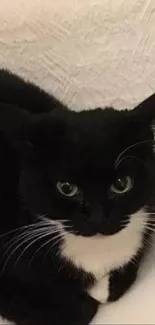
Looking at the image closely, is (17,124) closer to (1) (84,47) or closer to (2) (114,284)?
(2) (114,284)

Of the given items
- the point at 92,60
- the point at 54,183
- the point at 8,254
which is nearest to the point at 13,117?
the point at 54,183

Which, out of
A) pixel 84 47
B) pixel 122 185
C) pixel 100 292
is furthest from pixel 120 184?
pixel 84 47

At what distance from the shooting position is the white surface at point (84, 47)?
1452mm

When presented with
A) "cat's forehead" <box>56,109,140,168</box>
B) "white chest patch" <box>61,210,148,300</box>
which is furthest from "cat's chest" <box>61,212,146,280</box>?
"cat's forehead" <box>56,109,140,168</box>

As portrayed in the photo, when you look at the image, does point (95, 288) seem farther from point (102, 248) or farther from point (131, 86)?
point (131, 86)

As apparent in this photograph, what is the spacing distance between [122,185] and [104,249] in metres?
0.14

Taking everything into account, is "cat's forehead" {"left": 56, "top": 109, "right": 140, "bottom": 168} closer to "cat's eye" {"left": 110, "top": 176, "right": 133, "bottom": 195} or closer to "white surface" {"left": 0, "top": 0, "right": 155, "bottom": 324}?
"cat's eye" {"left": 110, "top": 176, "right": 133, "bottom": 195}

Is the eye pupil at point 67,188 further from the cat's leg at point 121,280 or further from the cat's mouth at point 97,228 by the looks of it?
the cat's leg at point 121,280

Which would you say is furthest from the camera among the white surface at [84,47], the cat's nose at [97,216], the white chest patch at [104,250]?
the white surface at [84,47]

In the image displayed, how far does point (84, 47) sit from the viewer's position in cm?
147

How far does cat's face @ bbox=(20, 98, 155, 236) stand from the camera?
3.48ft

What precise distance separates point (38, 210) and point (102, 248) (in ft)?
0.44

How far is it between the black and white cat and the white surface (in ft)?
1.12

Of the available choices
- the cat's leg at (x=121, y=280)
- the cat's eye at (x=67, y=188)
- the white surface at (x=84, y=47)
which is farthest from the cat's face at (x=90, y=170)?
the white surface at (x=84, y=47)
